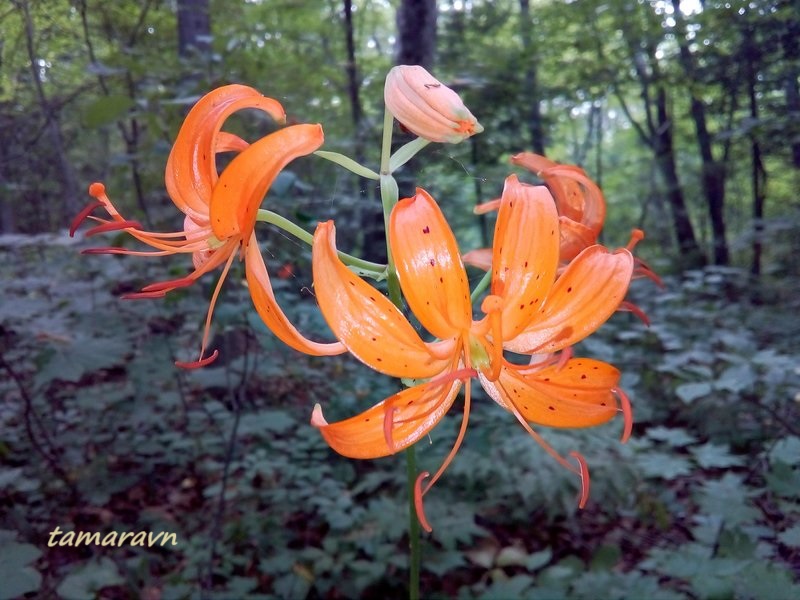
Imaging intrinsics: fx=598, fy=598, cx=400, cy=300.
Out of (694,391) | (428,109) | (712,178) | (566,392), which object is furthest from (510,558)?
(712,178)

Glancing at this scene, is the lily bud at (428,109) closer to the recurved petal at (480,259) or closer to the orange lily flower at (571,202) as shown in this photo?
the orange lily flower at (571,202)

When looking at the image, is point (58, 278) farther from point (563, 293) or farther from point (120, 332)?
point (563, 293)

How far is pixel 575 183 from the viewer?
0.99 m

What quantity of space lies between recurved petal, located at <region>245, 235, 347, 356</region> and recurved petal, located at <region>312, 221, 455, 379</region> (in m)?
0.07

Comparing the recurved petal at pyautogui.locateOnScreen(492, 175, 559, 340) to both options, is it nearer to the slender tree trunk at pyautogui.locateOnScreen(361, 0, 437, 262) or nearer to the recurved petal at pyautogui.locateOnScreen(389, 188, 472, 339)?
the recurved petal at pyautogui.locateOnScreen(389, 188, 472, 339)

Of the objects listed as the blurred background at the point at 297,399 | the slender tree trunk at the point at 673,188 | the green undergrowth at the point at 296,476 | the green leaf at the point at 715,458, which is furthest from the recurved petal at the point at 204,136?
the slender tree trunk at the point at 673,188

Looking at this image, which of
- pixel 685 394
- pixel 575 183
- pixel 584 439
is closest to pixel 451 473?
pixel 584 439

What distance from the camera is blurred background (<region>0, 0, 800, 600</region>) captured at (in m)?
2.21

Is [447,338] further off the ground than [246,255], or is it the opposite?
[246,255]

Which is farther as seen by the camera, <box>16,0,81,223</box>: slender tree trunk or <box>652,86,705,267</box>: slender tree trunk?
<box>652,86,705,267</box>: slender tree trunk

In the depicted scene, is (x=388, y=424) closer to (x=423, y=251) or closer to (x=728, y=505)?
(x=423, y=251)

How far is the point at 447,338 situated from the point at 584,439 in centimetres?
255

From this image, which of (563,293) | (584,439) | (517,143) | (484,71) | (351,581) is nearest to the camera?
(563,293)

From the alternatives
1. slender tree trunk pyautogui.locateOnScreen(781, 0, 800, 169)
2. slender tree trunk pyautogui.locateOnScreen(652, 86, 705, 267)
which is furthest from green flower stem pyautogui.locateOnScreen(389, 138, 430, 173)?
slender tree trunk pyautogui.locateOnScreen(652, 86, 705, 267)
